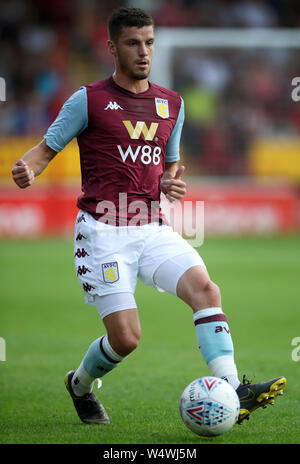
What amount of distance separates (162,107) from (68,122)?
66 centimetres

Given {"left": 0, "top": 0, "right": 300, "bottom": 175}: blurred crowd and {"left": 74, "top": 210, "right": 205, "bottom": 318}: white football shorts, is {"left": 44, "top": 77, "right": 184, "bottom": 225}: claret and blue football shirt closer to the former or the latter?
{"left": 74, "top": 210, "right": 205, "bottom": 318}: white football shorts

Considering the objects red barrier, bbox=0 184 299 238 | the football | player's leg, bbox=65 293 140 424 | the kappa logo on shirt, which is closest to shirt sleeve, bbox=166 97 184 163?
the kappa logo on shirt

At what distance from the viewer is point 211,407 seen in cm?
438

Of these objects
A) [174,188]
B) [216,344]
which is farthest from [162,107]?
[216,344]

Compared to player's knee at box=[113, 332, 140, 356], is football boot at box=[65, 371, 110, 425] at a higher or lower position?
lower

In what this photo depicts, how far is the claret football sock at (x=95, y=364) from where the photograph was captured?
16.2ft

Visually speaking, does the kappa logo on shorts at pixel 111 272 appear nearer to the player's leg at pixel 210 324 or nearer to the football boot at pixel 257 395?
the player's leg at pixel 210 324

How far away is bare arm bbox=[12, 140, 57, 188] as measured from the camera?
4797 mm

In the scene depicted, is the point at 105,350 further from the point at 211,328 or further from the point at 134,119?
the point at 134,119

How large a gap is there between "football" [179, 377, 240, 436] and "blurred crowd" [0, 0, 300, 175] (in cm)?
1405

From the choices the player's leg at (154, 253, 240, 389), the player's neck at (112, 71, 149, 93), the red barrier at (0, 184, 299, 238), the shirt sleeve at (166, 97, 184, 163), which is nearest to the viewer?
the player's leg at (154, 253, 240, 389)

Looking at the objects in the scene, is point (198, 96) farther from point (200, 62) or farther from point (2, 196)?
point (2, 196)

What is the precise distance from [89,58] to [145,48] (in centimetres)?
1700

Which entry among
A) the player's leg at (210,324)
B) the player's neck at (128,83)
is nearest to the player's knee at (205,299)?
the player's leg at (210,324)
